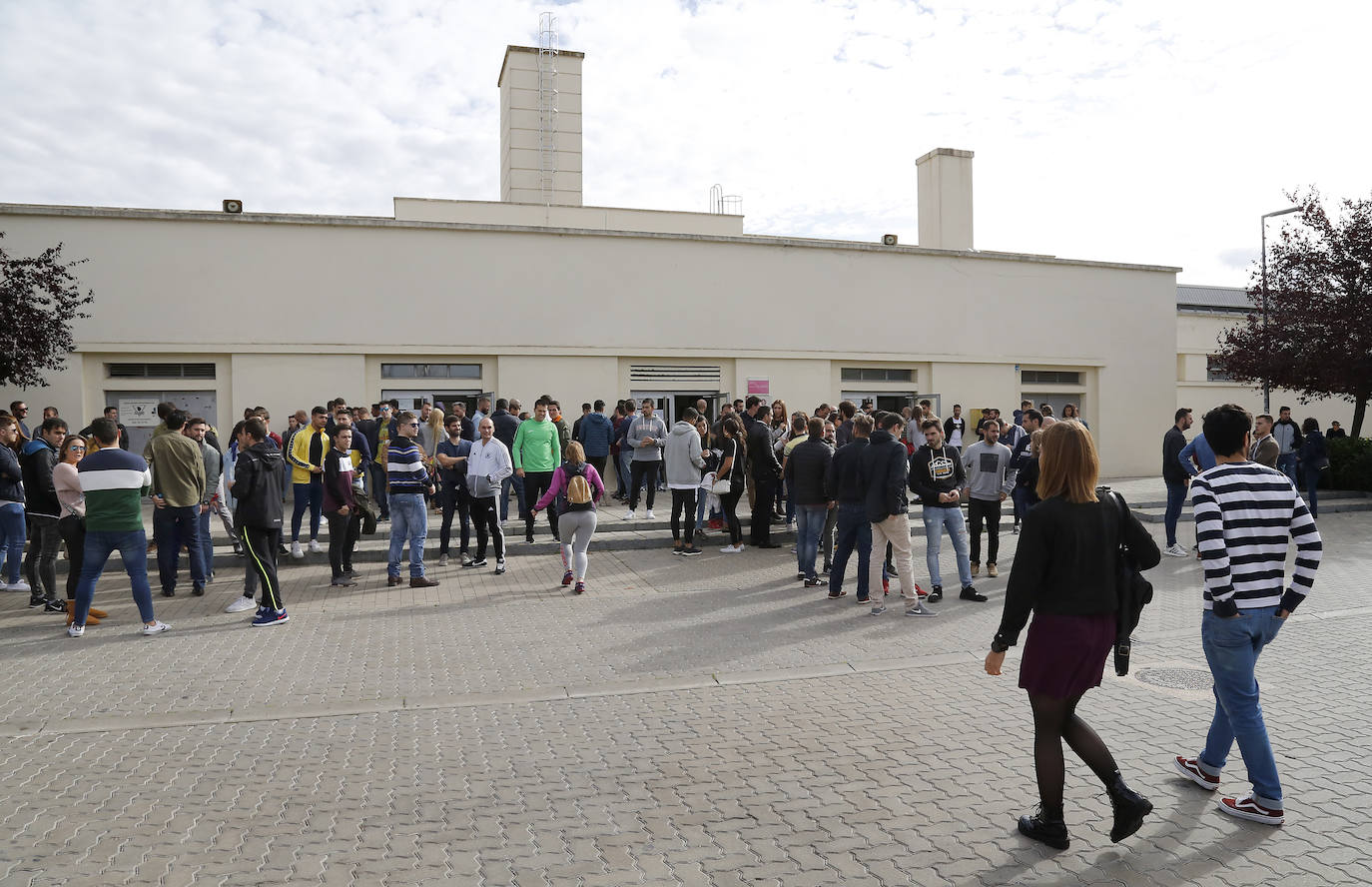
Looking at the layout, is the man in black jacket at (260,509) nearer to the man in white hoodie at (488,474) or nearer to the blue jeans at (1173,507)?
the man in white hoodie at (488,474)

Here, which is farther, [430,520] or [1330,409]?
[1330,409]

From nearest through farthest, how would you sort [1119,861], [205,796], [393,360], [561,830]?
1. [1119,861]
2. [561,830]
3. [205,796]
4. [393,360]

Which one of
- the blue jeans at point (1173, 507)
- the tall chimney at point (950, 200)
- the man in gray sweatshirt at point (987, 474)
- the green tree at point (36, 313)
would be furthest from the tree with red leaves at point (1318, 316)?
the green tree at point (36, 313)

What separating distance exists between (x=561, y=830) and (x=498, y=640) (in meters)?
3.91

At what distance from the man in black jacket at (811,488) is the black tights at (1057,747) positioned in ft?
20.7

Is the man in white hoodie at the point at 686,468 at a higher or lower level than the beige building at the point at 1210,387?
lower

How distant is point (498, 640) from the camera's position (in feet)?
26.1

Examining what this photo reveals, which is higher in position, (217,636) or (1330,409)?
(1330,409)

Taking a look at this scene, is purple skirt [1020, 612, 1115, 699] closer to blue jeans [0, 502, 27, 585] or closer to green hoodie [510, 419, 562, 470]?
green hoodie [510, 419, 562, 470]

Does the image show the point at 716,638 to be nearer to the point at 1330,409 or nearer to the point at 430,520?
the point at 430,520

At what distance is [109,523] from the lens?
26.1 feet

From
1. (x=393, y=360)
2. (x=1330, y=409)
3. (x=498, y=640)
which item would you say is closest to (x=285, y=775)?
(x=498, y=640)

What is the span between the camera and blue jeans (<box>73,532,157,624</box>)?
7.97 metres

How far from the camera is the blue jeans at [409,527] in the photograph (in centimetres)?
1020
